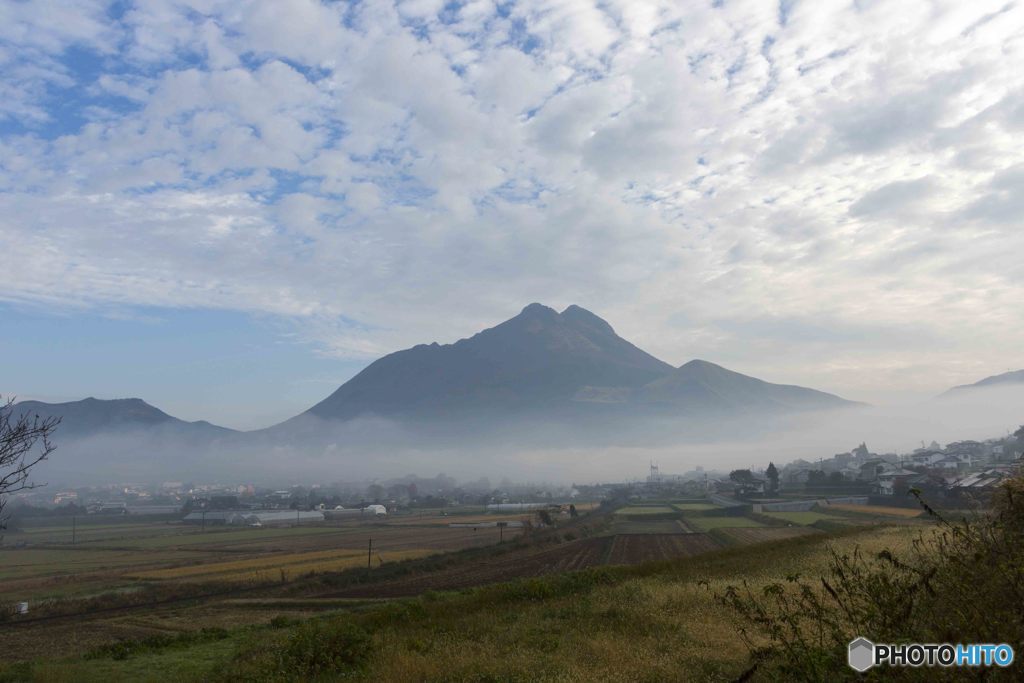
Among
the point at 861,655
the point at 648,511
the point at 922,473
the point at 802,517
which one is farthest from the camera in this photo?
the point at 648,511

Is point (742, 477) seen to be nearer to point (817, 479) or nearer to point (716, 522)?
point (817, 479)

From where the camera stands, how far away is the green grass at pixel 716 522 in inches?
2524

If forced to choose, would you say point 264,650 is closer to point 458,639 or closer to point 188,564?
point 458,639

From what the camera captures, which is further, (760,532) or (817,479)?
(817,479)

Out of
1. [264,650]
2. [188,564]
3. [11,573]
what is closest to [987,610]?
[264,650]

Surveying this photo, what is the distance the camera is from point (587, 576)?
20.8 m

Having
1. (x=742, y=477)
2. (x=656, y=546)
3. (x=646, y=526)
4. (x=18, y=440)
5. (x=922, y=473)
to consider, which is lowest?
(x=646, y=526)

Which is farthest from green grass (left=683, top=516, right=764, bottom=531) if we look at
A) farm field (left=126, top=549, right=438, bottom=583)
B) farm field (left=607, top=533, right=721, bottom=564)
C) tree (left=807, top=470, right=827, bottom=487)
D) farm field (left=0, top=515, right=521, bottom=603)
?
tree (left=807, top=470, right=827, bottom=487)

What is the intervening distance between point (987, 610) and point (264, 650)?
14.3 metres

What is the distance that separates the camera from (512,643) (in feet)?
38.2

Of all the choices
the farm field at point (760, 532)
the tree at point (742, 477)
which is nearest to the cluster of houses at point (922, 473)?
the tree at point (742, 477)

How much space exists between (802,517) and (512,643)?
59.3 metres

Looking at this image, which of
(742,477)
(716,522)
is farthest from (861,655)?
(742,477)

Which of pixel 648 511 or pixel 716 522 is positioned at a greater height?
pixel 716 522
